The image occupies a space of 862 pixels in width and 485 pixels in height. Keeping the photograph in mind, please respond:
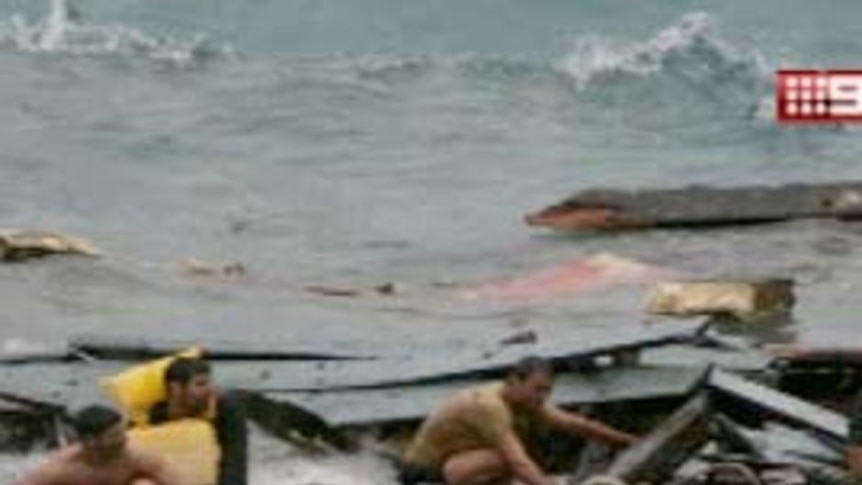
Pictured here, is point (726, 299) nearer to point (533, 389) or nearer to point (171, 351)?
point (171, 351)

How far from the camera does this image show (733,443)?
1606cm

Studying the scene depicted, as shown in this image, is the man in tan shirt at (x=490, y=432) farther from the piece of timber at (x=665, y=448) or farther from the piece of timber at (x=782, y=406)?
the piece of timber at (x=782, y=406)

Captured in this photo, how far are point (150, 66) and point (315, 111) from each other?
524cm

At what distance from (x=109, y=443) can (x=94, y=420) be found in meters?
0.24

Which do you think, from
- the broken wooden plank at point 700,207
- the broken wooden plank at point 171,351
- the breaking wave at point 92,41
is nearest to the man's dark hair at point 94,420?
the broken wooden plank at point 171,351

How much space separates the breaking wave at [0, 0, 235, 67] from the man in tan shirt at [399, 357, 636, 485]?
3350 centimetres

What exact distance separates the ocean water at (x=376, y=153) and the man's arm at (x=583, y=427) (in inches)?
75.3

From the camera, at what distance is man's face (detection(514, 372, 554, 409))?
48.4ft

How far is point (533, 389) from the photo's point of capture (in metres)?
14.8

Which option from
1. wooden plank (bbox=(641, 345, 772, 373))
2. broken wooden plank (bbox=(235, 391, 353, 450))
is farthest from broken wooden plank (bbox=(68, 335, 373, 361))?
wooden plank (bbox=(641, 345, 772, 373))

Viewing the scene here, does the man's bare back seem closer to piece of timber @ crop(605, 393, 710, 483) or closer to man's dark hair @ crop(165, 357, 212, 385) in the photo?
man's dark hair @ crop(165, 357, 212, 385)

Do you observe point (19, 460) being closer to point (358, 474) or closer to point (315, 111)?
point (358, 474)

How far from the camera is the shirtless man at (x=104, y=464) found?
42.1ft

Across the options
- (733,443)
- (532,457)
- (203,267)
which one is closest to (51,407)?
(532,457)
